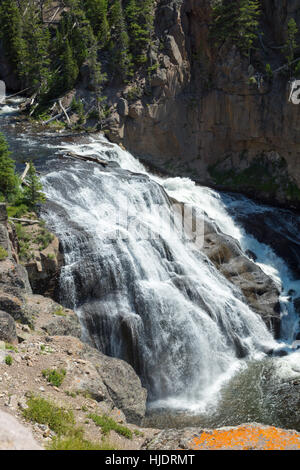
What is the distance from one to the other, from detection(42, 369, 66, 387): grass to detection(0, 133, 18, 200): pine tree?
12699 millimetres

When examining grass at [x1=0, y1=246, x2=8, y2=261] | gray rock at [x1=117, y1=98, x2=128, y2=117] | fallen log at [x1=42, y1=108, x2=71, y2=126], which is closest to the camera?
grass at [x1=0, y1=246, x2=8, y2=261]

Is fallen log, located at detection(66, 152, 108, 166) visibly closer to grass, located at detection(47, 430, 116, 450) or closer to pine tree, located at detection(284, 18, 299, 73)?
pine tree, located at detection(284, 18, 299, 73)

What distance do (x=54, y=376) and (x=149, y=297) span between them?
9.42 meters

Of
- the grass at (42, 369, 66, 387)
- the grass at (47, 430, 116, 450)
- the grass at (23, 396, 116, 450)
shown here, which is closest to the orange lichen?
the grass at (47, 430, 116, 450)

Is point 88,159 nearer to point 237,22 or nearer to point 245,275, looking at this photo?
point 245,275

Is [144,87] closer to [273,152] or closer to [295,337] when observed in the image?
[273,152]

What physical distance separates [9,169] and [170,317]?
11.9m

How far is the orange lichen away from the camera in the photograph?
A: 8.93 m

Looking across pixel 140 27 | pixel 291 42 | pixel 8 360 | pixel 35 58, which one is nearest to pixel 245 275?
pixel 8 360

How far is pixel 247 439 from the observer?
925 cm

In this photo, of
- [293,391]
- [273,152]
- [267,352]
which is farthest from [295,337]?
[273,152]

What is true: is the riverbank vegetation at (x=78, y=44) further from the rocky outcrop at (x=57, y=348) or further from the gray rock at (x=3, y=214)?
the rocky outcrop at (x=57, y=348)

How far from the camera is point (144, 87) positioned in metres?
38.6

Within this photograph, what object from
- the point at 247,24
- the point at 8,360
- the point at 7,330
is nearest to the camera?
the point at 8,360
